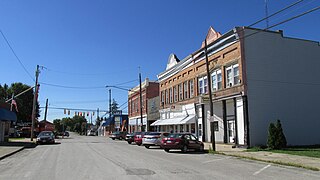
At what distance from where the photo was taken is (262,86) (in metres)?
26.6

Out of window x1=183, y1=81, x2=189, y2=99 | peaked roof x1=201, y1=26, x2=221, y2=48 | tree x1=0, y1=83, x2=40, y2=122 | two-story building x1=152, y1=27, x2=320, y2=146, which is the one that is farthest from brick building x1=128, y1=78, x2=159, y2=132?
tree x1=0, y1=83, x2=40, y2=122

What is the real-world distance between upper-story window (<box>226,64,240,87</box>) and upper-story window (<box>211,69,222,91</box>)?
1.49 m

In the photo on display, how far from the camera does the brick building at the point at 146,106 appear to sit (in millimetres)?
51928

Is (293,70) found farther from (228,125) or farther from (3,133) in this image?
(3,133)

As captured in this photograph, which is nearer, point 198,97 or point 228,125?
point 228,125

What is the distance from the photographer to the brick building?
170 ft

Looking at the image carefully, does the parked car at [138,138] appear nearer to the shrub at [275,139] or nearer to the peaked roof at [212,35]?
the peaked roof at [212,35]

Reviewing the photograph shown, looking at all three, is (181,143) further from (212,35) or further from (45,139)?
(45,139)

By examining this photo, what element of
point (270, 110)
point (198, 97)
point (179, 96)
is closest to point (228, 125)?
point (270, 110)

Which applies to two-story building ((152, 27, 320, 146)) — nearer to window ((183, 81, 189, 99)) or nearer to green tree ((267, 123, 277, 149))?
green tree ((267, 123, 277, 149))

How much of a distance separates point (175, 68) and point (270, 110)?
17.9 metres

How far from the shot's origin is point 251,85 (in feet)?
85.9

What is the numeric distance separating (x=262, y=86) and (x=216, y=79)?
5372 millimetres

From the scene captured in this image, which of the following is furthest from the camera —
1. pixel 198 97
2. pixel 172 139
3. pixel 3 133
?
pixel 3 133
